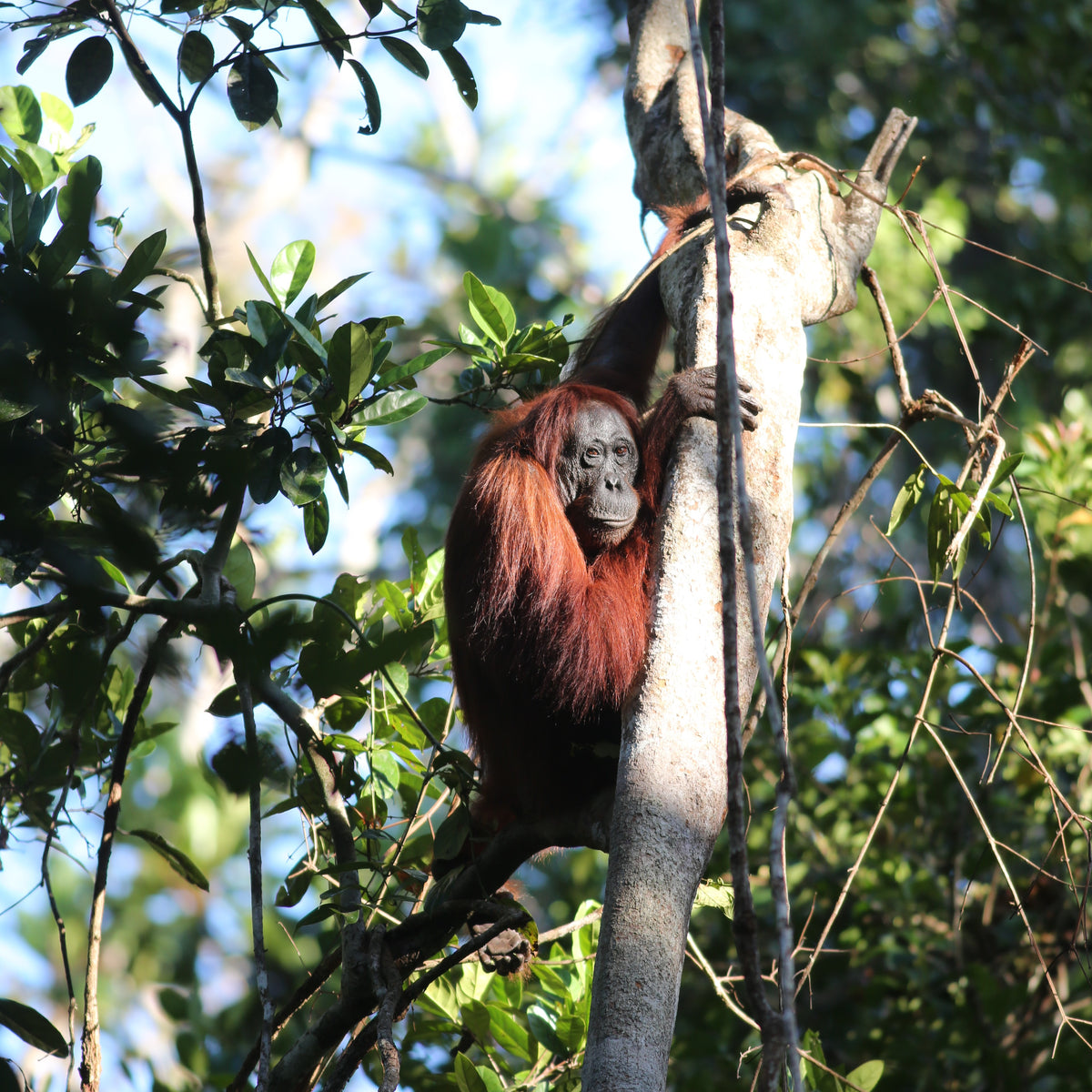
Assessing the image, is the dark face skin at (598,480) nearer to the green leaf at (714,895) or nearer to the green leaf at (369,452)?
the green leaf at (369,452)

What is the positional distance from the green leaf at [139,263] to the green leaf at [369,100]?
0.72 metres

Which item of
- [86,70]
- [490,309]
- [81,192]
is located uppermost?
[86,70]

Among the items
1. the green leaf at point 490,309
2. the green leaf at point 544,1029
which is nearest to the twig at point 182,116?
the green leaf at point 490,309

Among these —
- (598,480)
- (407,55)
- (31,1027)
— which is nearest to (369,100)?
(407,55)

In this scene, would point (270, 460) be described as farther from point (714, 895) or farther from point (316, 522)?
point (714, 895)

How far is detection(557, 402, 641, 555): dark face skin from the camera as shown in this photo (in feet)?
10.9

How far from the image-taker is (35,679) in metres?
3.05

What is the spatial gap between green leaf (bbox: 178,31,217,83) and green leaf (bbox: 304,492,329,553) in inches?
46.6

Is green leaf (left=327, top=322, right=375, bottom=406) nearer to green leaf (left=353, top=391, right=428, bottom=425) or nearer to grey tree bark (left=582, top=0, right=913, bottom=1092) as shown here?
green leaf (left=353, top=391, right=428, bottom=425)

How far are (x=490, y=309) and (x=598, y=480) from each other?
2.07ft

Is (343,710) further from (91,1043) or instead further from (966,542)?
(966,542)

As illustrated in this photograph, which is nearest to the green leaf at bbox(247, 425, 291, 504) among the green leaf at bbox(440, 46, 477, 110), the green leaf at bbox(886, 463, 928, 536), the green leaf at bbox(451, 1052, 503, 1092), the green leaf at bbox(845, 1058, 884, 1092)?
the green leaf at bbox(440, 46, 477, 110)

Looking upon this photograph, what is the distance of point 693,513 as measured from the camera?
7.48ft

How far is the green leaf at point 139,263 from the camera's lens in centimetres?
244
